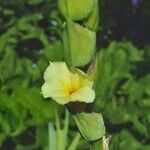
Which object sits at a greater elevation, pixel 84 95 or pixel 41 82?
pixel 84 95

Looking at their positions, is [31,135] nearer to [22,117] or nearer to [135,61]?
[22,117]

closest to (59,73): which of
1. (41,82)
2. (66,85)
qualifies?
(66,85)

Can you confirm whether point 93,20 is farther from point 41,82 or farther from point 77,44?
point 41,82

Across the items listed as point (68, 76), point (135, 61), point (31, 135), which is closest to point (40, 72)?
point (31, 135)

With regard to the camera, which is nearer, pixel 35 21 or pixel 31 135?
pixel 31 135

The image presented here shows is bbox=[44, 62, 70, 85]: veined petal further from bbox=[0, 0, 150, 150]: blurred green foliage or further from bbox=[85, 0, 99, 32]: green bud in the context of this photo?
bbox=[0, 0, 150, 150]: blurred green foliage

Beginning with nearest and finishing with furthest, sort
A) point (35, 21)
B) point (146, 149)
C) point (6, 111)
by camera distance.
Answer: point (6, 111) < point (146, 149) < point (35, 21)

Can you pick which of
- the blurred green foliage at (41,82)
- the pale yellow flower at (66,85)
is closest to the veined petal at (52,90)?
the pale yellow flower at (66,85)
